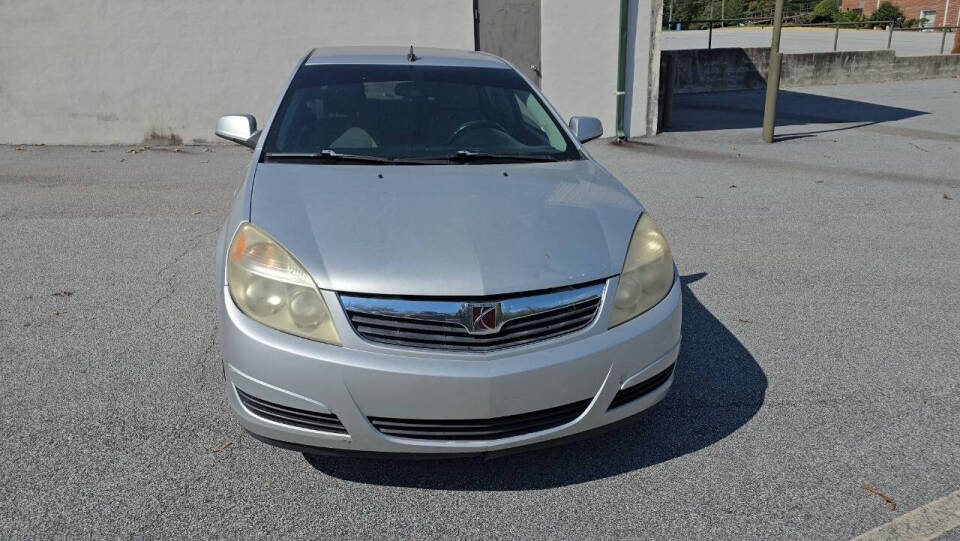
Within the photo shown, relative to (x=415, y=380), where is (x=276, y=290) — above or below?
above

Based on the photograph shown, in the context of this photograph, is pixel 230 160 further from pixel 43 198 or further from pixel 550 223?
pixel 550 223

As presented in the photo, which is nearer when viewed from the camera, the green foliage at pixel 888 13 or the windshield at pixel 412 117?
the windshield at pixel 412 117

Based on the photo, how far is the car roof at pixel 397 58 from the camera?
4355mm

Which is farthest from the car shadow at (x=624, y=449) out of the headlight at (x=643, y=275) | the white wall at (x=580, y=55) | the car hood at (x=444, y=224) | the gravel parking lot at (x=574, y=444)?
the white wall at (x=580, y=55)

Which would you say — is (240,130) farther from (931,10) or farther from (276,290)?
(931,10)

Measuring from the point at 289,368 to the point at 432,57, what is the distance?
103 inches

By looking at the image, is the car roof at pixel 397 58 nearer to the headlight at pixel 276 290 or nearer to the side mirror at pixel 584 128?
the side mirror at pixel 584 128

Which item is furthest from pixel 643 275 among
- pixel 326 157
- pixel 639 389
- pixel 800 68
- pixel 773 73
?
pixel 800 68

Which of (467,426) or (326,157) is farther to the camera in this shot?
(326,157)

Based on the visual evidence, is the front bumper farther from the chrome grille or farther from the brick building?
the brick building

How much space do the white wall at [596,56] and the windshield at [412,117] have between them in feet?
24.4

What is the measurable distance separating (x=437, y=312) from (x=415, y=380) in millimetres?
235

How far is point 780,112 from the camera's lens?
51.4 feet

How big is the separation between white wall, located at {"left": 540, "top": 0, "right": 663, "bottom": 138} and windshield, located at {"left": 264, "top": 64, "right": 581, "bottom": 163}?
744 cm
